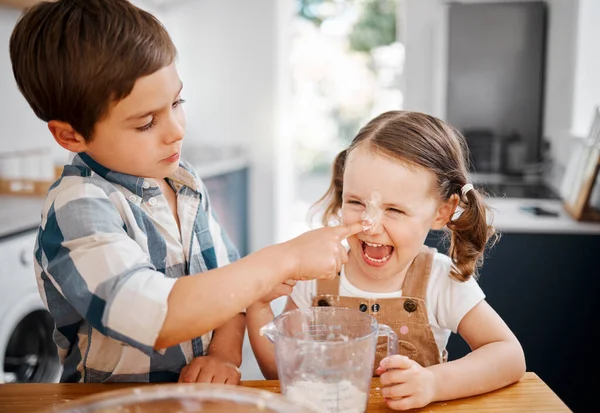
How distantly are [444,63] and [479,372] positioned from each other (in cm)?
310

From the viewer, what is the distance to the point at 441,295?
3.61ft

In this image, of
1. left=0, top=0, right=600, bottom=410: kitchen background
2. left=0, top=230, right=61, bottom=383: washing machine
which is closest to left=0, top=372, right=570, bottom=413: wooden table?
left=0, top=0, right=600, bottom=410: kitchen background

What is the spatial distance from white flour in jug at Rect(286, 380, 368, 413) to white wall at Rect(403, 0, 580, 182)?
2.70m

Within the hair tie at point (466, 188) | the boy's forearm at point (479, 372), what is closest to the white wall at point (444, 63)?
the hair tie at point (466, 188)

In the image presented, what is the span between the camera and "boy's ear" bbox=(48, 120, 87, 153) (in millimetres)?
855

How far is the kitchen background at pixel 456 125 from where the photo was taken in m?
2.24

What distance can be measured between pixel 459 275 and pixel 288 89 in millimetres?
3439

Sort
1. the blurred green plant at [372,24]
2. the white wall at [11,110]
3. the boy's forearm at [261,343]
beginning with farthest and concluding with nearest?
the blurred green plant at [372,24]
the white wall at [11,110]
the boy's forearm at [261,343]

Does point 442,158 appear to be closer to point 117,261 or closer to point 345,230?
point 345,230

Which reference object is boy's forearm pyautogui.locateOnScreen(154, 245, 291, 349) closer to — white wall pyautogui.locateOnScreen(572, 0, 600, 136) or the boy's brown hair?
the boy's brown hair

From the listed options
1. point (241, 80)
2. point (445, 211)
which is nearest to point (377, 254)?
point (445, 211)

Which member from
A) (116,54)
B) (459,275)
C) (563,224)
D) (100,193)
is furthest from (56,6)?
(563,224)

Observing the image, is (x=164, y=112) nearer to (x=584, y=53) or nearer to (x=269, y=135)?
(x=584, y=53)

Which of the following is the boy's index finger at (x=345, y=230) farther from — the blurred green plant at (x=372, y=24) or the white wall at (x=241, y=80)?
the blurred green plant at (x=372, y=24)
